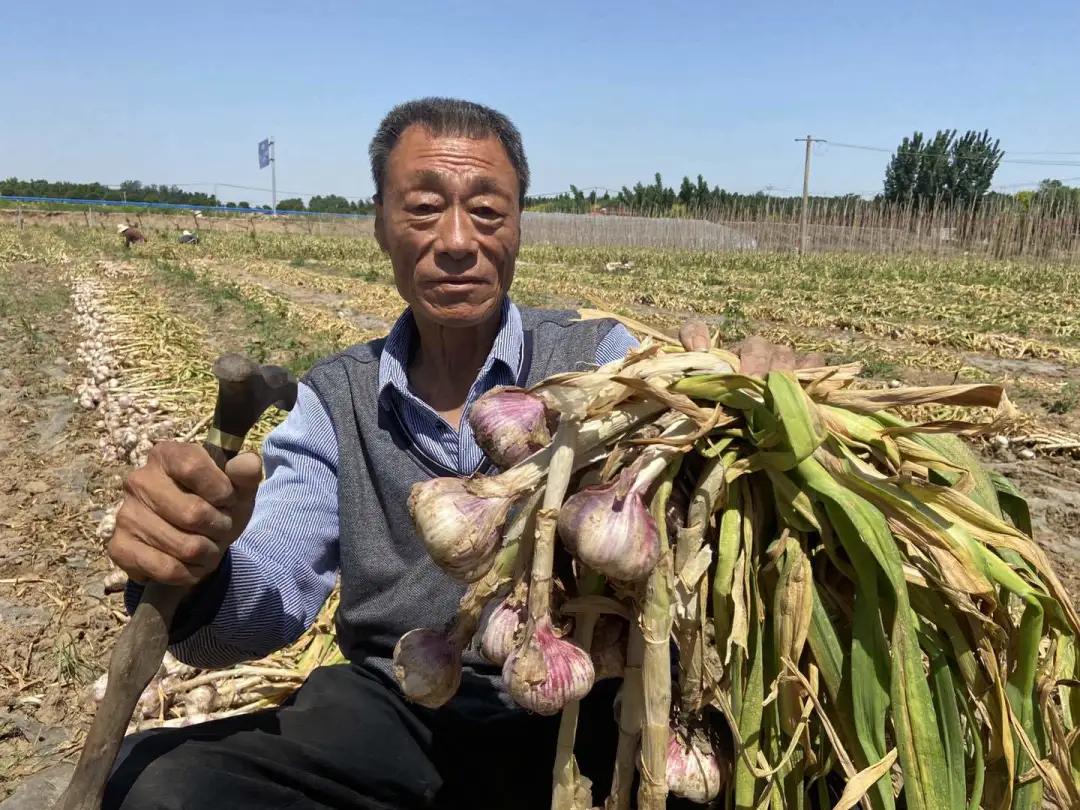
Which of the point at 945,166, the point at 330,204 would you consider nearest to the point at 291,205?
the point at 330,204

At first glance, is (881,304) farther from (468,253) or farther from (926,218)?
(926,218)

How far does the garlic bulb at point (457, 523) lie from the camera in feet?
2.85

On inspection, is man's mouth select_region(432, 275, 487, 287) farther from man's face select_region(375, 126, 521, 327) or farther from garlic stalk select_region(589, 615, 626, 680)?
garlic stalk select_region(589, 615, 626, 680)

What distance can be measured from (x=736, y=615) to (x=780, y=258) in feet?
75.6

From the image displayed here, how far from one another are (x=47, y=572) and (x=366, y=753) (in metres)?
2.32

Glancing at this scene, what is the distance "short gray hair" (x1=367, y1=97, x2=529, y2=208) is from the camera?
1.63m

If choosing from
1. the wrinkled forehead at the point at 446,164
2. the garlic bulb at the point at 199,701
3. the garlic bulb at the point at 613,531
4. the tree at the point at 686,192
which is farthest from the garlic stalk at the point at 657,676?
the tree at the point at 686,192

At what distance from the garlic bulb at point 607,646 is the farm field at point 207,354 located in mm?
543

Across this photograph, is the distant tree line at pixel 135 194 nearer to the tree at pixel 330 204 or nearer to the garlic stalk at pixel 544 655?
the tree at pixel 330 204

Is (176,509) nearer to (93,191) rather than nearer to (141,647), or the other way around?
(141,647)

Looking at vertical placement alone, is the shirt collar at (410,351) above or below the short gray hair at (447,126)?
below

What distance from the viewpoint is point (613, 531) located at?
2.64 feet

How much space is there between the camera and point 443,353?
5.77ft

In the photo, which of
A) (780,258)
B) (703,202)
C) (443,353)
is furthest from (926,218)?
(443,353)
